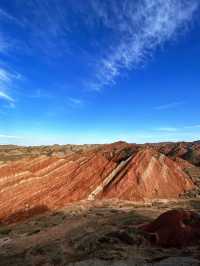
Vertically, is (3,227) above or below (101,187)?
below

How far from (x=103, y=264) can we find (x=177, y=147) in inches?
2471

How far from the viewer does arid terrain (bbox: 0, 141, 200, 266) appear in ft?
48.2

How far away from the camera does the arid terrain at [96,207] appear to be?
578 inches

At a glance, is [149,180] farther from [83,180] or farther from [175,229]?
[175,229]

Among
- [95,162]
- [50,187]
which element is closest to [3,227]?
[50,187]

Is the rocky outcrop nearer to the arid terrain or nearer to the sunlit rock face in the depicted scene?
the arid terrain

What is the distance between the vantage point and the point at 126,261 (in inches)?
511

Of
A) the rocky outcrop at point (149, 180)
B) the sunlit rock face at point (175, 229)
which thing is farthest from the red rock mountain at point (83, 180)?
the sunlit rock face at point (175, 229)

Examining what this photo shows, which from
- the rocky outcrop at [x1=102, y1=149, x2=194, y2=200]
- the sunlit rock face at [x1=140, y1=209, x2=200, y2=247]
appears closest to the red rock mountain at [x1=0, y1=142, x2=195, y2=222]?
the rocky outcrop at [x1=102, y1=149, x2=194, y2=200]

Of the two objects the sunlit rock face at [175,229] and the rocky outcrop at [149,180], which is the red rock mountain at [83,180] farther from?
the sunlit rock face at [175,229]

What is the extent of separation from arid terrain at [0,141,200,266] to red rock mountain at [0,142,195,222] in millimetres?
87

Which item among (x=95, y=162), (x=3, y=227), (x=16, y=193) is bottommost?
(x=3, y=227)

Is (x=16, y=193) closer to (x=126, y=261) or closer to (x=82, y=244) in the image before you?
(x=82, y=244)

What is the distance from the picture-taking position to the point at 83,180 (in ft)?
105
